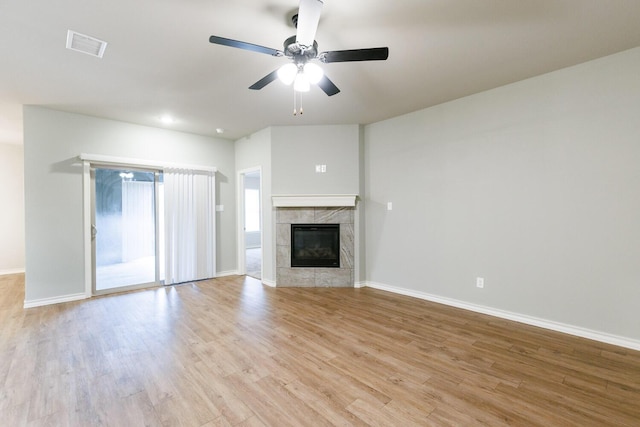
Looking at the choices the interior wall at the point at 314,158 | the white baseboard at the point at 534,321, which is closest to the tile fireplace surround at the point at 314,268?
the interior wall at the point at 314,158

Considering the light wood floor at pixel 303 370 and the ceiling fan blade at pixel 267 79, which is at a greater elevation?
the ceiling fan blade at pixel 267 79

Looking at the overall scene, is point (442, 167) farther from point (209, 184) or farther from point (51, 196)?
point (51, 196)

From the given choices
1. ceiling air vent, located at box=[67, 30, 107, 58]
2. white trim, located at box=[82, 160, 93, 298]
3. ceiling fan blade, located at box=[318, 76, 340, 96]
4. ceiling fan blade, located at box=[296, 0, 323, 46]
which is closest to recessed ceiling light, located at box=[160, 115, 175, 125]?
white trim, located at box=[82, 160, 93, 298]

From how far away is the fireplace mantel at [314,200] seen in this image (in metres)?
4.56

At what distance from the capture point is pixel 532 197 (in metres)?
3.11

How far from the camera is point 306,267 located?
15.5ft

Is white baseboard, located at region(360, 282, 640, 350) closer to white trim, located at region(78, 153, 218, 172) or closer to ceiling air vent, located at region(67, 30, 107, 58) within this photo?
white trim, located at region(78, 153, 218, 172)

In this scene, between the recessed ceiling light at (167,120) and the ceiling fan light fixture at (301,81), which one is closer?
the ceiling fan light fixture at (301,81)

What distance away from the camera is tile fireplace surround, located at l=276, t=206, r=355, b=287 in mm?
4664

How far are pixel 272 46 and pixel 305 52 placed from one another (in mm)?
544

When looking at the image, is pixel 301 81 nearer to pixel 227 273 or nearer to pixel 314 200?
pixel 314 200

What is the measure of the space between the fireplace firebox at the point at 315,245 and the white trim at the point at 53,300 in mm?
3234

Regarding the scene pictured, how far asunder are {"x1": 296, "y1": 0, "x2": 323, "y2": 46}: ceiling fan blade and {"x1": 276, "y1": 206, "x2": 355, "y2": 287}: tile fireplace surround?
9.83 ft

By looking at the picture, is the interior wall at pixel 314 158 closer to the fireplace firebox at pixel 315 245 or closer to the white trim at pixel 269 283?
the fireplace firebox at pixel 315 245
